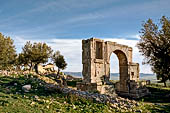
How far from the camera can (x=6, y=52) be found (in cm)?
3262

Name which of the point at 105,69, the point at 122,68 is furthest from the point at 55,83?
the point at 122,68

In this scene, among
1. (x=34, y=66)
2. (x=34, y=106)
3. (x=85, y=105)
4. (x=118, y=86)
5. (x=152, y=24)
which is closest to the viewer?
(x=34, y=106)

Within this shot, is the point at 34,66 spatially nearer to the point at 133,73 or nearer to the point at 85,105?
the point at 133,73

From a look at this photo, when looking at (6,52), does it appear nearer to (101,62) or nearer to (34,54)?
(34,54)

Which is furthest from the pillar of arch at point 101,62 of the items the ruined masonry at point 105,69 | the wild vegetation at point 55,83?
the wild vegetation at point 55,83

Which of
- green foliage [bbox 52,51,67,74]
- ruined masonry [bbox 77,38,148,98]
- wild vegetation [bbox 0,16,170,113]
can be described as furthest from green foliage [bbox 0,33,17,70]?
ruined masonry [bbox 77,38,148,98]

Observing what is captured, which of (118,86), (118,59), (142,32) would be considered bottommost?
(118,86)

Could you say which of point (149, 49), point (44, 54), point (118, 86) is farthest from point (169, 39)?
point (44, 54)

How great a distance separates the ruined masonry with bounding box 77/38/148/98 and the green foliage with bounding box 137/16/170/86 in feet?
12.2

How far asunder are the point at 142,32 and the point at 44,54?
24.8 meters

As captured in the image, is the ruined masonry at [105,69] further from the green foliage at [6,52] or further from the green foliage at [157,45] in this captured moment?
the green foliage at [6,52]

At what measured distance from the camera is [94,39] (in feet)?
62.6

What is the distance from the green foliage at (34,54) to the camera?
36.5m

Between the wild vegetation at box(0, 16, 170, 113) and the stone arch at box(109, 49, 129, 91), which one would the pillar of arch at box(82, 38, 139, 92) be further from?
the wild vegetation at box(0, 16, 170, 113)
